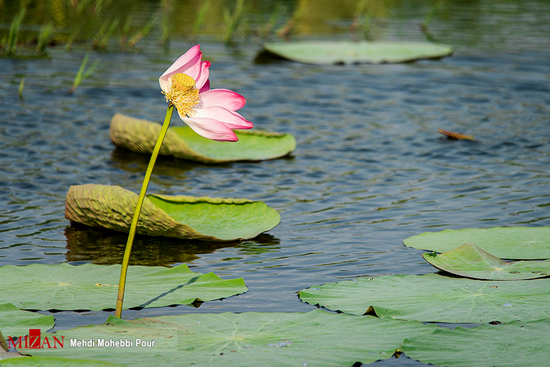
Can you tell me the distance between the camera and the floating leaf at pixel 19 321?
245 cm

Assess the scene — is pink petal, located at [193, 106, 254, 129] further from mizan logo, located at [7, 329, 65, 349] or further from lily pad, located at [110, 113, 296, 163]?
lily pad, located at [110, 113, 296, 163]

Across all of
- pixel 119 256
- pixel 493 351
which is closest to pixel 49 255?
pixel 119 256

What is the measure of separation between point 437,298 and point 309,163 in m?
3.21

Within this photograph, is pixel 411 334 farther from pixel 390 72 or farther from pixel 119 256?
pixel 390 72

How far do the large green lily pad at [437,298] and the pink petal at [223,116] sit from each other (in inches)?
36.8

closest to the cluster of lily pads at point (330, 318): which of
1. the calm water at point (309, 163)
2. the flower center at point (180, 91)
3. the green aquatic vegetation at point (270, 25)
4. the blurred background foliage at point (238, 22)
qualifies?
the calm water at point (309, 163)

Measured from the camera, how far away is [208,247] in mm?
3936

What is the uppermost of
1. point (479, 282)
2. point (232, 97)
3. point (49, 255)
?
point (232, 97)

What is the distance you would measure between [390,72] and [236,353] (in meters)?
7.89

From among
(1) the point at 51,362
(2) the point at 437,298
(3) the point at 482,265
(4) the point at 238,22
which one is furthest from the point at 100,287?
(4) the point at 238,22

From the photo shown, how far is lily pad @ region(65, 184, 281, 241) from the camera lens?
3.77 metres

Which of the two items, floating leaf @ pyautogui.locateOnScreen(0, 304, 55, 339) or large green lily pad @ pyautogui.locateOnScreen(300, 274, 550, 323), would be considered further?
large green lily pad @ pyautogui.locateOnScreen(300, 274, 550, 323)

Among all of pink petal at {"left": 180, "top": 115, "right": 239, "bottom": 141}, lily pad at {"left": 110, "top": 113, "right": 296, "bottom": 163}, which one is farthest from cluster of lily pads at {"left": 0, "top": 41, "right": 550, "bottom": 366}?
lily pad at {"left": 110, "top": 113, "right": 296, "bottom": 163}

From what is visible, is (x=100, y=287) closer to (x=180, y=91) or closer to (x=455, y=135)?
(x=180, y=91)
